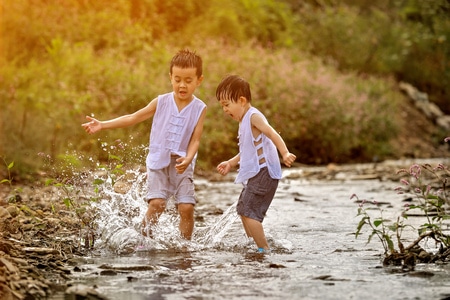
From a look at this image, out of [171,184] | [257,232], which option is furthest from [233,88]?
[257,232]

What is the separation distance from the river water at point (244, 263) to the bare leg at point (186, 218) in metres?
0.09

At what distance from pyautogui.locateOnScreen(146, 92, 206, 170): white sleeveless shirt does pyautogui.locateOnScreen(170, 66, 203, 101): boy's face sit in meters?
0.15

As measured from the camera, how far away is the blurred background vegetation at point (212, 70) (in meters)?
15.3

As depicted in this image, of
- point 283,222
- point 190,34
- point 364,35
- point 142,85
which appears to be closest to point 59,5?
point 190,34

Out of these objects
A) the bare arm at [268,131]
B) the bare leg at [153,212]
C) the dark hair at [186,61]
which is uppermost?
the dark hair at [186,61]

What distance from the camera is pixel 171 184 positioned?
7230 mm

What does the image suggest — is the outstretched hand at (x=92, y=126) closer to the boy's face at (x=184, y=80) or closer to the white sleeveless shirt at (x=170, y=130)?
the white sleeveless shirt at (x=170, y=130)

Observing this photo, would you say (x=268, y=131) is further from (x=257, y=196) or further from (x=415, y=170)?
(x=415, y=170)

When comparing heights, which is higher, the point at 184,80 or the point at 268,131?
the point at 184,80

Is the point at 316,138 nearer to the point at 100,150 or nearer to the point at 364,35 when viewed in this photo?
the point at 100,150

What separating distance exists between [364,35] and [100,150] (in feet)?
53.8

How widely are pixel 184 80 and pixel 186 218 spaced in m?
1.22

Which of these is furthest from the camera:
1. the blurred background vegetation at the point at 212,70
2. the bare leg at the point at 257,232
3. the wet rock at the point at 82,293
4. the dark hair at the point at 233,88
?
the blurred background vegetation at the point at 212,70

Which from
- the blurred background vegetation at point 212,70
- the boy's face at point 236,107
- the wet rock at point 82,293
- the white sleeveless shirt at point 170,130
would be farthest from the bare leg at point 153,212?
the blurred background vegetation at point 212,70
